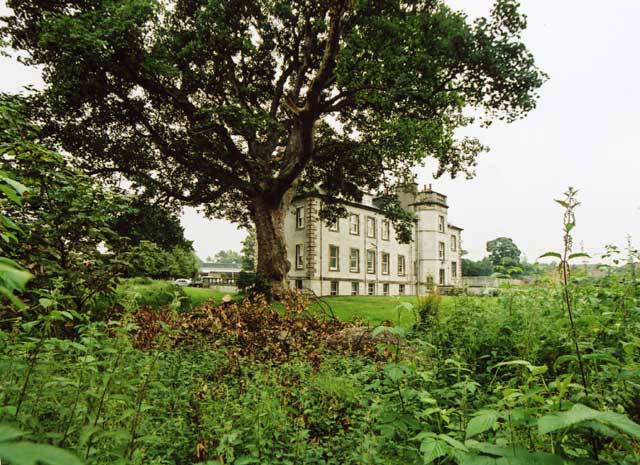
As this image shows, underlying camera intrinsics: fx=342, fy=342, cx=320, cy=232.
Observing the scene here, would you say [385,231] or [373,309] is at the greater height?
[385,231]

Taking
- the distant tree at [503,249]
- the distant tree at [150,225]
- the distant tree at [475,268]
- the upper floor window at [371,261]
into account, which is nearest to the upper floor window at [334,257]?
the upper floor window at [371,261]

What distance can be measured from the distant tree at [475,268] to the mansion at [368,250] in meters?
45.0

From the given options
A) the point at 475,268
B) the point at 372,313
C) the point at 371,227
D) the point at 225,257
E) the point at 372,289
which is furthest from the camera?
the point at 225,257

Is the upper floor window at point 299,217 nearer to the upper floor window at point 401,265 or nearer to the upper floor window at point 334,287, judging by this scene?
the upper floor window at point 334,287

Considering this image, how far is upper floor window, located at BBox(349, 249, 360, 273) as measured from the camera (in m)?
34.0

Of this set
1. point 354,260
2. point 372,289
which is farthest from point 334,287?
point 372,289

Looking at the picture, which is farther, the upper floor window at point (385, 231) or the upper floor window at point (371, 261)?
the upper floor window at point (385, 231)

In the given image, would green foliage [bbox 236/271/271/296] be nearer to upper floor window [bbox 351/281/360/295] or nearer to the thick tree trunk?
the thick tree trunk

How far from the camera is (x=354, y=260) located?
34375 millimetres

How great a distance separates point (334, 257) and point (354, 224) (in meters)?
4.64

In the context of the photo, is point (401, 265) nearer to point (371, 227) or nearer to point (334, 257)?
point (371, 227)

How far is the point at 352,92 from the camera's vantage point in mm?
14211

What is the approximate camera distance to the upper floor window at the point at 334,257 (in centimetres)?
3188

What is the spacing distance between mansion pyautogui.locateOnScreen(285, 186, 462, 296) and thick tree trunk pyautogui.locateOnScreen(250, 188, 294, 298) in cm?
669
